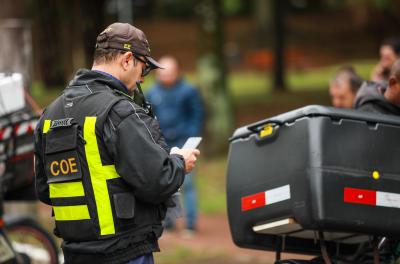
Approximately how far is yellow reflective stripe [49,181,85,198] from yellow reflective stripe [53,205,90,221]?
0.06m

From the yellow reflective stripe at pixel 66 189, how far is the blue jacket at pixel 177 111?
19.4 ft

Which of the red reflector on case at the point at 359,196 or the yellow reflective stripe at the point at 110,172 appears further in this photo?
the red reflector on case at the point at 359,196

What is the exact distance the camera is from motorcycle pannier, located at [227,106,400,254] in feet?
14.2

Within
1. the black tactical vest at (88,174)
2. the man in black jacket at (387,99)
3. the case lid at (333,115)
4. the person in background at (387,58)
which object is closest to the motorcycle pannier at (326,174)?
the case lid at (333,115)

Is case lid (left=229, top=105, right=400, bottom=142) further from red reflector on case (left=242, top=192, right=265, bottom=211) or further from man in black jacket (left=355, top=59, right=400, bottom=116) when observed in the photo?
man in black jacket (left=355, top=59, right=400, bottom=116)

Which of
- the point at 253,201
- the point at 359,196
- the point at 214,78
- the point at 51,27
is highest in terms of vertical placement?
the point at 51,27

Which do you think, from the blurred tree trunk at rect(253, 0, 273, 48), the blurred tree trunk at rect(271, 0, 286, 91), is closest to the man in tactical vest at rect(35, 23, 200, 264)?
the blurred tree trunk at rect(271, 0, 286, 91)

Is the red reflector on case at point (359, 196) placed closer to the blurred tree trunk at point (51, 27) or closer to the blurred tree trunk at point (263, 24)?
the blurred tree trunk at point (51, 27)

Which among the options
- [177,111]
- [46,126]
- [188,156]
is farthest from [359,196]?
[177,111]

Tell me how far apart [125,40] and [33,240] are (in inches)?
147

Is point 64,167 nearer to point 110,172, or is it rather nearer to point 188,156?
point 110,172

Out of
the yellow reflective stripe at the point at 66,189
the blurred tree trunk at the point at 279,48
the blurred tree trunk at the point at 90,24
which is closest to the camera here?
the yellow reflective stripe at the point at 66,189

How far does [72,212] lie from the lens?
434cm

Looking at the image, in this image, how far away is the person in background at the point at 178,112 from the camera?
34.0 feet
